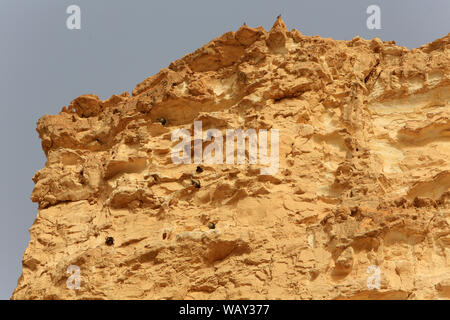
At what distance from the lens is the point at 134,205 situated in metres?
14.6

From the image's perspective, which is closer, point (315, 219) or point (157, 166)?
point (315, 219)

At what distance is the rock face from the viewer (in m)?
12.0

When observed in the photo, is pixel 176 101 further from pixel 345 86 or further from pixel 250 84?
pixel 345 86

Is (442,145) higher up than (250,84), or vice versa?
(250,84)

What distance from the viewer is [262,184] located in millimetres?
13625

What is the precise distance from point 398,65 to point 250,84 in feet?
9.59

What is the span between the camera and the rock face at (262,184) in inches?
474

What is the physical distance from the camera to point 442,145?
45.5 ft

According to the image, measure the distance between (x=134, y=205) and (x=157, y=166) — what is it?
0.98m
